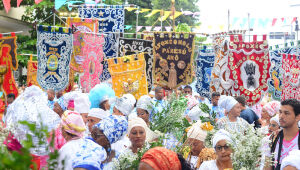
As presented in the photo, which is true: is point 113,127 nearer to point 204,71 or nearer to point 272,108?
point 272,108

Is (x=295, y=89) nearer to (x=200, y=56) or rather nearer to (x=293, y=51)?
(x=293, y=51)

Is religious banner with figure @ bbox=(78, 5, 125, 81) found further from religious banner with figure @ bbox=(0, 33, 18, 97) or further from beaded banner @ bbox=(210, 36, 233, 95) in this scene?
beaded banner @ bbox=(210, 36, 233, 95)

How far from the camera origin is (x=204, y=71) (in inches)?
577

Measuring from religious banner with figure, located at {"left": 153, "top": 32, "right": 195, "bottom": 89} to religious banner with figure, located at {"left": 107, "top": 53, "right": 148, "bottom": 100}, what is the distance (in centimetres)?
105

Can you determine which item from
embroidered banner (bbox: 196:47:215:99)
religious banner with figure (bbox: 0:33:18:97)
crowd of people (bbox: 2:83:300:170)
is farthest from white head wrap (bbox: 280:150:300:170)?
embroidered banner (bbox: 196:47:215:99)

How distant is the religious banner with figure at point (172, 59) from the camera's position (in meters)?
11.9

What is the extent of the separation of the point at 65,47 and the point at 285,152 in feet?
22.0

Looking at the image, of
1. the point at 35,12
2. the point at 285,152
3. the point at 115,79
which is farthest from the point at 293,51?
the point at 35,12

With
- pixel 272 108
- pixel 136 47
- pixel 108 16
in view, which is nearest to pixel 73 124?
pixel 272 108

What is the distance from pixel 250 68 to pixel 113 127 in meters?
4.99

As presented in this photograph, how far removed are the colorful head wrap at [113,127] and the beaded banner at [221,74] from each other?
437cm

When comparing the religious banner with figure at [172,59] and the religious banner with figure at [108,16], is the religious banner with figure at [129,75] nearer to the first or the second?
the religious banner with figure at [172,59]

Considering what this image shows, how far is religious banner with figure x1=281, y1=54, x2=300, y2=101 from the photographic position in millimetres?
10617

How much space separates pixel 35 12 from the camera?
22.7 meters
